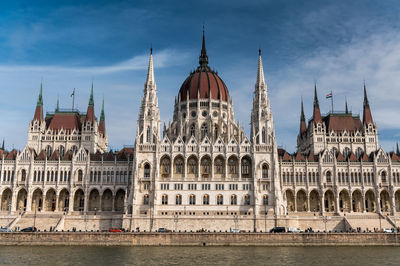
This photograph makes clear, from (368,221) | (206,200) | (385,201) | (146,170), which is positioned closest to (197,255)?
(206,200)

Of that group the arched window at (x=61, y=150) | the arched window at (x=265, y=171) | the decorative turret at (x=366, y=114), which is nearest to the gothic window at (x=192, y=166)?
the arched window at (x=265, y=171)

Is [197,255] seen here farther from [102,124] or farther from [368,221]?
[102,124]

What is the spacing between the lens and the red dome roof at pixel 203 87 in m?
115

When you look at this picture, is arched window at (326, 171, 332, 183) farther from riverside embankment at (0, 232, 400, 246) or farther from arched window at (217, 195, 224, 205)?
arched window at (217, 195, 224, 205)

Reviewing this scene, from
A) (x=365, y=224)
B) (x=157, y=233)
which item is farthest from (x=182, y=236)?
(x=365, y=224)

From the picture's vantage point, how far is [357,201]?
104062 mm

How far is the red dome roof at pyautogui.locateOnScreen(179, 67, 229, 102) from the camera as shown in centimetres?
11538

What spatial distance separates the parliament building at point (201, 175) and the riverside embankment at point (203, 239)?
1033 centimetres

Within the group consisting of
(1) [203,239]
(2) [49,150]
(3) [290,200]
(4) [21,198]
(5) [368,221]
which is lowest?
(1) [203,239]

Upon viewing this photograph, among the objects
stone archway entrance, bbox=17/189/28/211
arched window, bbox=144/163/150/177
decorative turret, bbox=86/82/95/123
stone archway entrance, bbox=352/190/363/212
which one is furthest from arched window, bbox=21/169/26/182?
stone archway entrance, bbox=352/190/363/212

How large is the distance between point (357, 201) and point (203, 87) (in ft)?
158

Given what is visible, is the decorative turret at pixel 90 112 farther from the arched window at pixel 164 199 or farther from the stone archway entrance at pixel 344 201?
the stone archway entrance at pixel 344 201

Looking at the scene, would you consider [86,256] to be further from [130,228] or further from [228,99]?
[228,99]

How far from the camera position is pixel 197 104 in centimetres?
11319
